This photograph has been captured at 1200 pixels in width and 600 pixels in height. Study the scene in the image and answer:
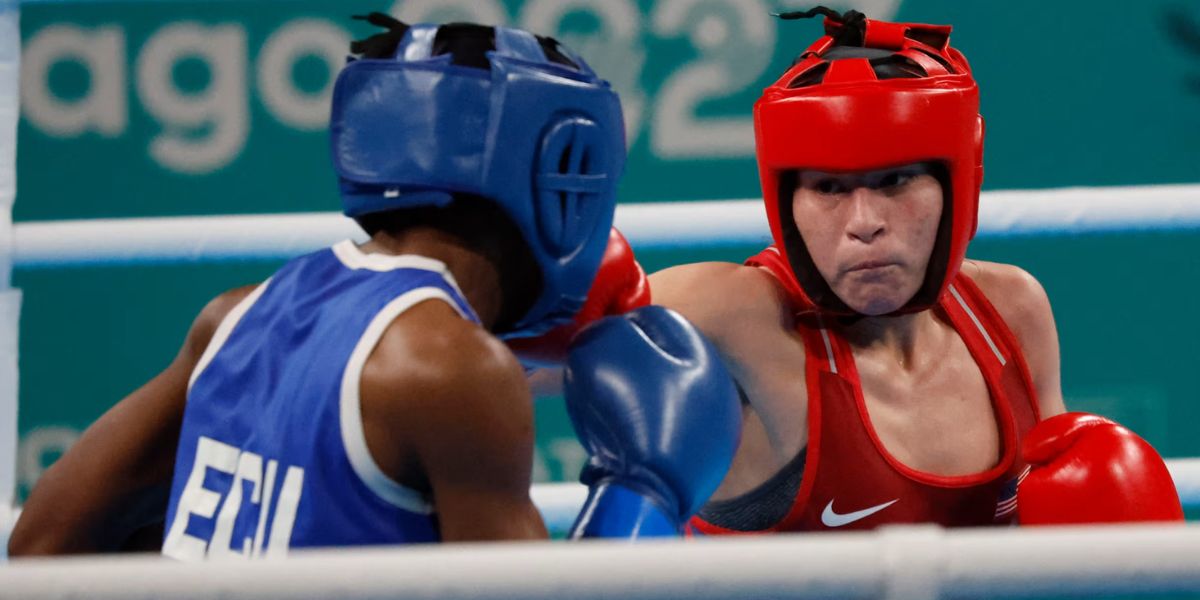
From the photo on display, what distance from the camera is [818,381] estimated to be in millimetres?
1688

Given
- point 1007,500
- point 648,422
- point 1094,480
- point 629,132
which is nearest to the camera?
point 648,422

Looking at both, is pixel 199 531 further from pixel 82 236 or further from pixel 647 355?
pixel 82 236

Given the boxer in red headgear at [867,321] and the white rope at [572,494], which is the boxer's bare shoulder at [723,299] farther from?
the white rope at [572,494]

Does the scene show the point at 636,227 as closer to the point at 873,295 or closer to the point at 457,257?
the point at 873,295

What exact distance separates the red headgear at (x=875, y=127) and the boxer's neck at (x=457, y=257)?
52 cm

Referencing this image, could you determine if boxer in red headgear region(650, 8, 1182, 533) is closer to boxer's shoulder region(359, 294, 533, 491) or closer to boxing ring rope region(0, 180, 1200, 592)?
Answer: boxer's shoulder region(359, 294, 533, 491)

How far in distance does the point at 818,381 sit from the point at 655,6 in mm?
1497

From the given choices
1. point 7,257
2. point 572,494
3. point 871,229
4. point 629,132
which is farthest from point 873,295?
point 629,132

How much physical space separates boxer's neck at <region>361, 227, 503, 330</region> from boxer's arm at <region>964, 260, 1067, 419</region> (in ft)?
2.82

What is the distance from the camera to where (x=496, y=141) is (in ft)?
3.96

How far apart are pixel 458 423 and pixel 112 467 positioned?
0.44 m

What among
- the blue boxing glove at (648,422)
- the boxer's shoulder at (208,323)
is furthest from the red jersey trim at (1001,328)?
the boxer's shoulder at (208,323)

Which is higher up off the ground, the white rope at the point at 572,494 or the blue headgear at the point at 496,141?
the blue headgear at the point at 496,141

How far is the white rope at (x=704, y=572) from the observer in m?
0.70
